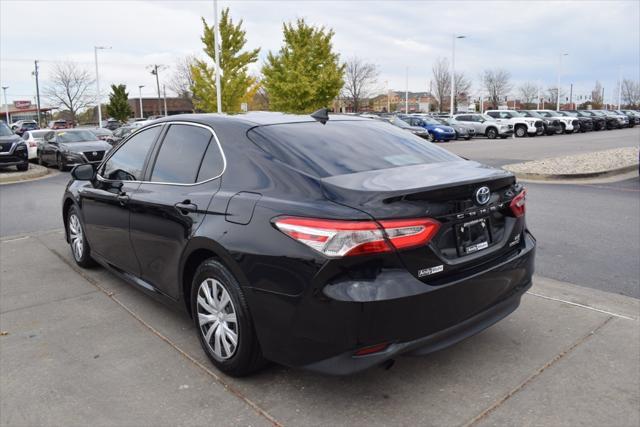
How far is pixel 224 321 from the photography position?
330 cm

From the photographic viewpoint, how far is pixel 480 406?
2.99 meters

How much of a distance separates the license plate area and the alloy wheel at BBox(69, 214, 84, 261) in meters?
4.12

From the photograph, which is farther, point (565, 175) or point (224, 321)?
point (565, 175)

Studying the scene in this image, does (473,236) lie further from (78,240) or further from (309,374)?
(78,240)

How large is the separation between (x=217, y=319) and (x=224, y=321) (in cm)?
7

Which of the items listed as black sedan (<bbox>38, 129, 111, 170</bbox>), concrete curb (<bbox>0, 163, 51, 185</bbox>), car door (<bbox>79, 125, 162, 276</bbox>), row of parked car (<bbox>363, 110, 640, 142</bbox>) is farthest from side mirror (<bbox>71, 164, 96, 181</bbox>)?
row of parked car (<bbox>363, 110, 640, 142</bbox>)

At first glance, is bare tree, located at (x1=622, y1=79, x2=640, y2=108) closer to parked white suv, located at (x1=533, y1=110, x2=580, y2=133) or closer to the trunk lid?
parked white suv, located at (x1=533, y1=110, x2=580, y2=133)

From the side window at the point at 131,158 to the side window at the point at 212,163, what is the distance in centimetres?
91

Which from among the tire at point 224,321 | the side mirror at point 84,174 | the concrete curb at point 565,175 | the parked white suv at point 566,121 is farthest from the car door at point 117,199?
the parked white suv at point 566,121

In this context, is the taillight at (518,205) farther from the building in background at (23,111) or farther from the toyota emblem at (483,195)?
the building in background at (23,111)

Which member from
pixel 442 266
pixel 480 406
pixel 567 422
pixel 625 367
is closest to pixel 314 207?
pixel 442 266

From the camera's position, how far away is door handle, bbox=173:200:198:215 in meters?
3.50

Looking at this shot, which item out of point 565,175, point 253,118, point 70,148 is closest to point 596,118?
point 565,175

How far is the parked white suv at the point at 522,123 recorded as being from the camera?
34969 mm
